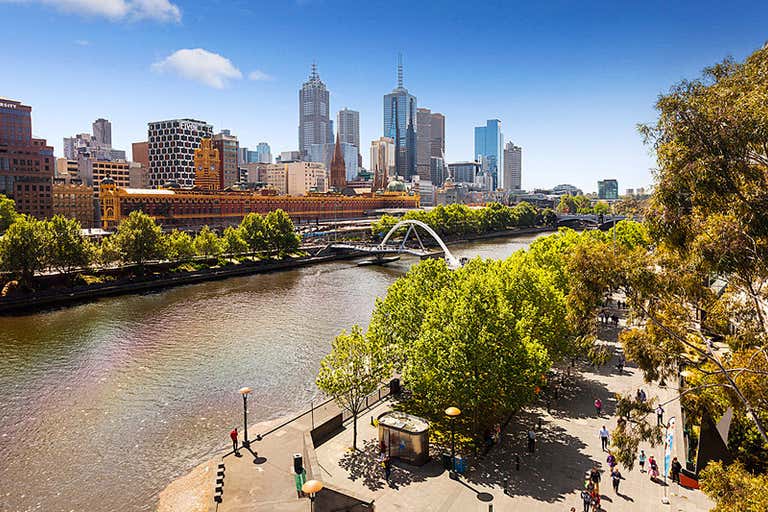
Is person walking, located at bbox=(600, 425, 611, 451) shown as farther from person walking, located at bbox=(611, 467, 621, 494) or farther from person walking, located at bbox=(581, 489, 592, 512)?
person walking, located at bbox=(581, 489, 592, 512)

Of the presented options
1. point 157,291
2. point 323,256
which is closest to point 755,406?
point 157,291

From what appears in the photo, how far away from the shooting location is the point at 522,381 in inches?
945

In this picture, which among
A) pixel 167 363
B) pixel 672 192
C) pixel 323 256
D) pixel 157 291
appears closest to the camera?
pixel 672 192

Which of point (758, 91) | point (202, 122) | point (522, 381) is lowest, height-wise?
point (522, 381)

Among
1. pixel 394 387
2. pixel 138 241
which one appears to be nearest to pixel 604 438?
pixel 394 387

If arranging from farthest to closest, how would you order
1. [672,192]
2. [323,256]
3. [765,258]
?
[323,256]
[672,192]
[765,258]

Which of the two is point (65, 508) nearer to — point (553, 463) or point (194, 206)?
point (553, 463)

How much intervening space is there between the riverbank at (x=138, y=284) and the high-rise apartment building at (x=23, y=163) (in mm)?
72048

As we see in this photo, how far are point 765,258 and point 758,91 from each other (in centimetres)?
416

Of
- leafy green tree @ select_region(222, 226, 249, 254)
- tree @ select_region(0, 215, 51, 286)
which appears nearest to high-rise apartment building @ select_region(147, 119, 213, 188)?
leafy green tree @ select_region(222, 226, 249, 254)

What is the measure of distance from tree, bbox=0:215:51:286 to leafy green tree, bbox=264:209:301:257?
37.0 metres

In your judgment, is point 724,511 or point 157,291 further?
point 157,291

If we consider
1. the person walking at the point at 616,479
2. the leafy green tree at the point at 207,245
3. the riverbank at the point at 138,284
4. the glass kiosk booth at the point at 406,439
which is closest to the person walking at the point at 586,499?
the person walking at the point at 616,479

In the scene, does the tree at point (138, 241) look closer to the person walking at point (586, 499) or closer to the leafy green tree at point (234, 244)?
the leafy green tree at point (234, 244)
